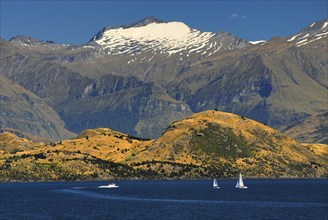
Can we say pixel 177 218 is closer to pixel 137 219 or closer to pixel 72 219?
pixel 137 219

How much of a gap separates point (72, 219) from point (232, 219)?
4331 cm

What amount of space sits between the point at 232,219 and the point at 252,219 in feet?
18.0

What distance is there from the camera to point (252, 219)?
641 ft

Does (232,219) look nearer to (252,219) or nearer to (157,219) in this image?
(252,219)

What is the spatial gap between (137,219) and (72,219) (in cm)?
1770

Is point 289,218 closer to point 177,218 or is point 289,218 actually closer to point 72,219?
point 177,218

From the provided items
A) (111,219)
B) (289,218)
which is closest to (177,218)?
(111,219)

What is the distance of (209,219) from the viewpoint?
197 m

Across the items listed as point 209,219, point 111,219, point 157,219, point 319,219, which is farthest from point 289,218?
point 111,219

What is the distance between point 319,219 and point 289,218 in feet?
26.4

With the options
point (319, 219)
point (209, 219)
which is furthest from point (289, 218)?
point (209, 219)

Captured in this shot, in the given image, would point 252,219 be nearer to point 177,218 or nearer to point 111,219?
point 177,218

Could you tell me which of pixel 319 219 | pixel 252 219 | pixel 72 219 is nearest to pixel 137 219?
pixel 72 219

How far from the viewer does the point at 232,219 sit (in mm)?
197375
